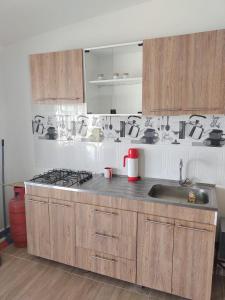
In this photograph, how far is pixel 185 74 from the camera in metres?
1.90

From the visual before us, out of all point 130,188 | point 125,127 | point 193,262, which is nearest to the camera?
point 193,262

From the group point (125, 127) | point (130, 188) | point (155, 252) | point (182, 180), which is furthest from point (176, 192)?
point (125, 127)

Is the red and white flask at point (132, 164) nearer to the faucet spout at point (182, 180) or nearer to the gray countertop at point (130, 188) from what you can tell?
the gray countertop at point (130, 188)

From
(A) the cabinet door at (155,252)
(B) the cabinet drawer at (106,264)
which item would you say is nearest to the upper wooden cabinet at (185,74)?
(A) the cabinet door at (155,252)

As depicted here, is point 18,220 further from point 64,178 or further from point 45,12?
point 45,12

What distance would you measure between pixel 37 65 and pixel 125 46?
95 centimetres

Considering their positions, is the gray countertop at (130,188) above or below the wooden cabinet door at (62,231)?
above

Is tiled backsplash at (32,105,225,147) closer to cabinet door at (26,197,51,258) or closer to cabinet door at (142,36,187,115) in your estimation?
cabinet door at (142,36,187,115)

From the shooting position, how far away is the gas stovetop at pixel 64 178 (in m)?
2.33

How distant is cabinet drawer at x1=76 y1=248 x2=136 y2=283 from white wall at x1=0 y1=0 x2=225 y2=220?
94 cm

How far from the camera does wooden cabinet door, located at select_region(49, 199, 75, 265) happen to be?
2.22 metres

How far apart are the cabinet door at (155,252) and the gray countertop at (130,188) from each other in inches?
6.7

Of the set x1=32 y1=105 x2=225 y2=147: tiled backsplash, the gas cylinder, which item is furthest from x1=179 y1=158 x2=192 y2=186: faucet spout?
the gas cylinder

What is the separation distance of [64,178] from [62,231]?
527 millimetres
